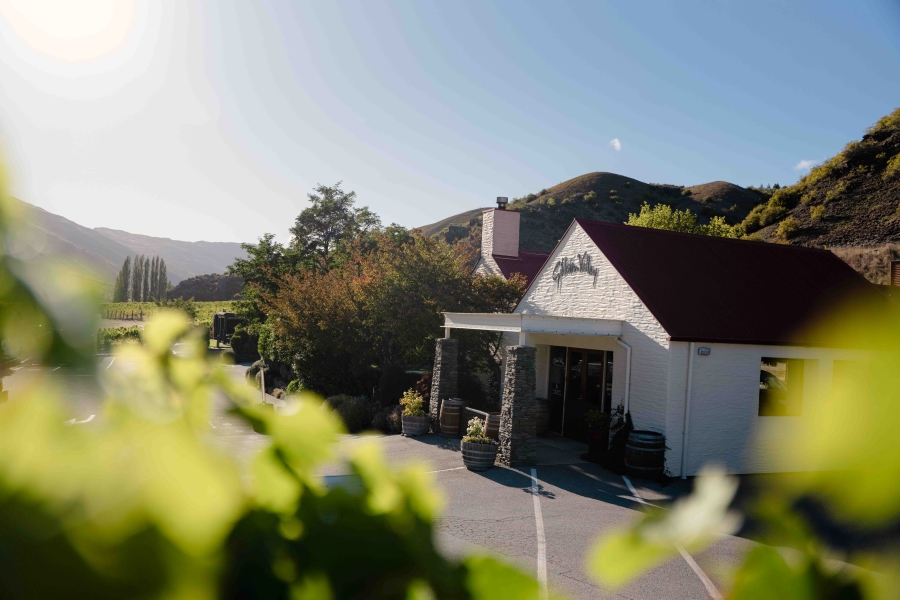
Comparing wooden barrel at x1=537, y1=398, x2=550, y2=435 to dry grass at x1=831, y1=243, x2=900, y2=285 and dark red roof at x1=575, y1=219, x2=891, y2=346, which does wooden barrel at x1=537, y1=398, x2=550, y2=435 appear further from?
dry grass at x1=831, y1=243, x2=900, y2=285

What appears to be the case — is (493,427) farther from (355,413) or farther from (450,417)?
(355,413)

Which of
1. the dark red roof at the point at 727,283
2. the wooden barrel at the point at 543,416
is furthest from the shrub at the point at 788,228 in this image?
the wooden barrel at the point at 543,416

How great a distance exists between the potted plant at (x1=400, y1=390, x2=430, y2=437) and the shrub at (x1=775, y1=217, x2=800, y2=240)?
34212 mm

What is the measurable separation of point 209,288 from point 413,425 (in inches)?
3104

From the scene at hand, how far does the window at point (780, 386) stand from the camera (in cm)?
1527

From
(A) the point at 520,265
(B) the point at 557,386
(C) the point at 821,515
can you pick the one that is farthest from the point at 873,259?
(C) the point at 821,515

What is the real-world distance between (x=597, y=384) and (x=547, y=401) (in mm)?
2365

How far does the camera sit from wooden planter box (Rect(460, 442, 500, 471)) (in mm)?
14289

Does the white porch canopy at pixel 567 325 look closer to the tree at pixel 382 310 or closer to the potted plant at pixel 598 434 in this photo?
the potted plant at pixel 598 434

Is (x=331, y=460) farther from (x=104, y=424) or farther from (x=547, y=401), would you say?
(x=547, y=401)

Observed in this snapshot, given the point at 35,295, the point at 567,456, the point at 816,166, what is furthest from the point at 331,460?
the point at 816,166

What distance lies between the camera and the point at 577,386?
60.5 feet

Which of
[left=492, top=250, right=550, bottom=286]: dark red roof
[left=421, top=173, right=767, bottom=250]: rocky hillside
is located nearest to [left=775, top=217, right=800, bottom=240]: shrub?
[left=421, top=173, right=767, bottom=250]: rocky hillside

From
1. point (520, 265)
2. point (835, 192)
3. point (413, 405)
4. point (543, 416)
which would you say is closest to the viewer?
point (413, 405)
